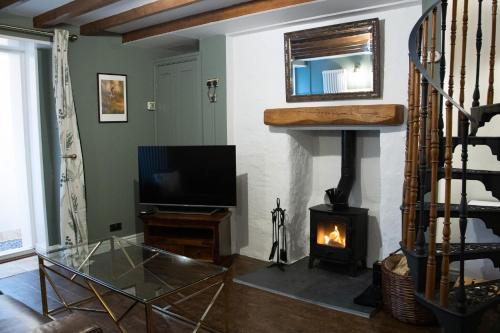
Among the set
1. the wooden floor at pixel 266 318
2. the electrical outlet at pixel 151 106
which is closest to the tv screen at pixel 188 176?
the electrical outlet at pixel 151 106

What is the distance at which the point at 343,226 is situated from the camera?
12.7ft

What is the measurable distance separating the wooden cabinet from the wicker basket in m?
1.69

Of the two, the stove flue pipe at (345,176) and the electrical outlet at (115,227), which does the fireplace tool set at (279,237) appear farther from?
the electrical outlet at (115,227)

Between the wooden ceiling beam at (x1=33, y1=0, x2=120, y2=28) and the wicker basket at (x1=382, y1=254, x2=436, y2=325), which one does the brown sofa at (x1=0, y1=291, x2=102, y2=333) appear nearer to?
the wicker basket at (x1=382, y1=254, x2=436, y2=325)

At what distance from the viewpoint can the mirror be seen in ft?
11.6

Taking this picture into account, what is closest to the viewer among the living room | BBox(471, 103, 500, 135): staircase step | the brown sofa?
the brown sofa

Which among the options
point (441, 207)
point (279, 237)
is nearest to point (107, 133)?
point (279, 237)

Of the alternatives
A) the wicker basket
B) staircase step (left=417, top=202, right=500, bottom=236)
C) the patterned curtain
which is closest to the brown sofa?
staircase step (left=417, top=202, right=500, bottom=236)

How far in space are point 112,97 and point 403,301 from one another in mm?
3528

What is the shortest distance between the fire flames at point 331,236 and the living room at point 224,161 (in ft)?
0.07

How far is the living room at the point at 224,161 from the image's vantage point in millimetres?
3092

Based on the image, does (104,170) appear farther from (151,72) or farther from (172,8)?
(172,8)

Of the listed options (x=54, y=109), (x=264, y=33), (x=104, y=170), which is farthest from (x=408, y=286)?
(x=54, y=109)

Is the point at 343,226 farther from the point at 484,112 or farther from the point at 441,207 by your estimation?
the point at 484,112
